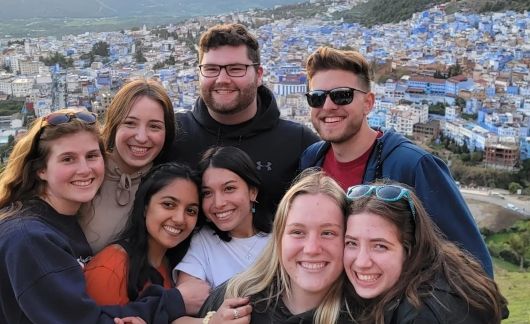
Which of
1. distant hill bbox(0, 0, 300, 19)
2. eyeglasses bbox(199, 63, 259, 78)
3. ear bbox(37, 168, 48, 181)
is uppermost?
distant hill bbox(0, 0, 300, 19)

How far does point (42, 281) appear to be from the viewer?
1901mm

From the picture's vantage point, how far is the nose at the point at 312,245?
5.91ft

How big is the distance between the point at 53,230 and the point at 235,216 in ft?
2.19

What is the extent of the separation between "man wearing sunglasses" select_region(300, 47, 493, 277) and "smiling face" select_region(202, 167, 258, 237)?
1.43 feet

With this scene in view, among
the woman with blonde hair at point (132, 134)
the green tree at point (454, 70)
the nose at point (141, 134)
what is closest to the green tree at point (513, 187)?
the woman with blonde hair at point (132, 134)

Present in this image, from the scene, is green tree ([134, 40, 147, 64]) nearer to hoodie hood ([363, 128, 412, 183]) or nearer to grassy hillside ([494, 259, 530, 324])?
grassy hillside ([494, 259, 530, 324])

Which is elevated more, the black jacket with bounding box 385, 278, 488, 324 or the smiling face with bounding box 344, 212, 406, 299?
the smiling face with bounding box 344, 212, 406, 299

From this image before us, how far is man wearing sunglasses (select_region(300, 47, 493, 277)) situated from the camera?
2.37 metres

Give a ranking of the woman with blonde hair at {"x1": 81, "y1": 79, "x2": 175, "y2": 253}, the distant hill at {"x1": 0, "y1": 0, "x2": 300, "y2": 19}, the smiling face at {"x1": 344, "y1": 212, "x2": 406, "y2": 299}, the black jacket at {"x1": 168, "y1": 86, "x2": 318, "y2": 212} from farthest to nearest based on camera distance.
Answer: the distant hill at {"x1": 0, "y1": 0, "x2": 300, "y2": 19}
the black jacket at {"x1": 168, "y1": 86, "x2": 318, "y2": 212}
the woman with blonde hair at {"x1": 81, "y1": 79, "x2": 175, "y2": 253}
the smiling face at {"x1": 344, "y1": 212, "x2": 406, "y2": 299}

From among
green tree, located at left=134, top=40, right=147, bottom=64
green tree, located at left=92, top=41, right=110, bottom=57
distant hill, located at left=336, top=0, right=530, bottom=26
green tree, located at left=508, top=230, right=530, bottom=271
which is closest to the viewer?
green tree, located at left=508, top=230, right=530, bottom=271

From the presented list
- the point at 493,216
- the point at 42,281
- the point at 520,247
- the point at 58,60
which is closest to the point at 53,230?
the point at 42,281

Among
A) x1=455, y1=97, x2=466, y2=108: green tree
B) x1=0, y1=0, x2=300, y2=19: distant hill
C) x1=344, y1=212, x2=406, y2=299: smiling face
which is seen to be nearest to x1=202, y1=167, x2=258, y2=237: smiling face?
x1=344, y1=212, x2=406, y2=299: smiling face

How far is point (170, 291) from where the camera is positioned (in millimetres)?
2148

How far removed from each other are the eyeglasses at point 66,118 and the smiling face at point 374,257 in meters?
1.09
